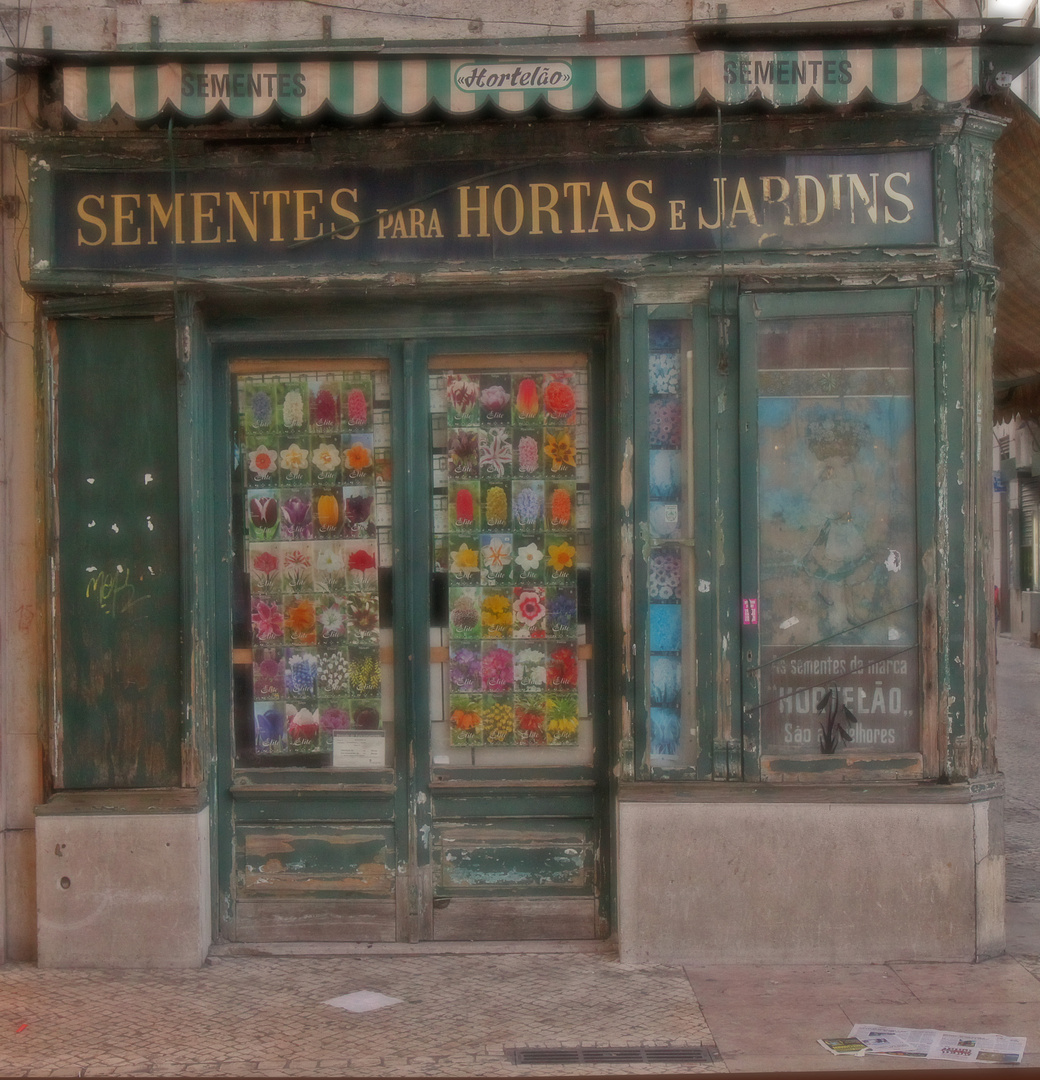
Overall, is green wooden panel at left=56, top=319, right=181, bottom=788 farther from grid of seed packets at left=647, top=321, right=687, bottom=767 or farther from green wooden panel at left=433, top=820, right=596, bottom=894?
grid of seed packets at left=647, top=321, right=687, bottom=767

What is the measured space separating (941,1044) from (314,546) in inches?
138

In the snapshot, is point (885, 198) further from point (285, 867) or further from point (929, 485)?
point (285, 867)

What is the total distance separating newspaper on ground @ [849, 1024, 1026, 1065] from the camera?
15.8 ft

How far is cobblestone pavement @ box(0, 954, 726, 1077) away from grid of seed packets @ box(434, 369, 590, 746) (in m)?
1.25

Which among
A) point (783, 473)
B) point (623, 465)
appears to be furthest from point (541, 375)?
point (783, 473)

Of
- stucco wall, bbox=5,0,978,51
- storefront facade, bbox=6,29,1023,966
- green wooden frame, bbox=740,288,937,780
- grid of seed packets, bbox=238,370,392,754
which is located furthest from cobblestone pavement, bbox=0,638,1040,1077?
stucco wall, bbox=5,0,978,51

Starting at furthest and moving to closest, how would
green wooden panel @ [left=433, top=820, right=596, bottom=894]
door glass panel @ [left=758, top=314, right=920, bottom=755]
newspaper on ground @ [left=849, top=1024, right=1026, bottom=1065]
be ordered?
1. green wooden panel @ [left=433, top=820, right=596, bottom=894]
2. door glass panel @ [left=758, top=314, right=920, bottom=755]
3. newspaper on ground @ [left=849, top=1024, right=1026, bottom=1065]

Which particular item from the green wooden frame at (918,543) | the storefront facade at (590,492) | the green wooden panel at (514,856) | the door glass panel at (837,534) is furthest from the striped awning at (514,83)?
the green wooden panel at (514,856)

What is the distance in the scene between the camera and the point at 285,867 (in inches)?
251

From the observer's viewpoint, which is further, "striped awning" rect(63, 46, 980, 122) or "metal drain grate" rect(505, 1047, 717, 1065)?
"striped awning" rect(63, 46, 980, 122)

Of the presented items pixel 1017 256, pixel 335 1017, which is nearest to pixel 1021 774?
pixel 1017 256

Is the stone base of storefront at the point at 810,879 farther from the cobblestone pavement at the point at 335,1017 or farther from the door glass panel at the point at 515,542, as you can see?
the door glass panel at the point at 515,542

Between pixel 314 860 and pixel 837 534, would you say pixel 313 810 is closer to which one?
pixel 314 860

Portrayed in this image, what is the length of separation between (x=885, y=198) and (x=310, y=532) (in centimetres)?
311
